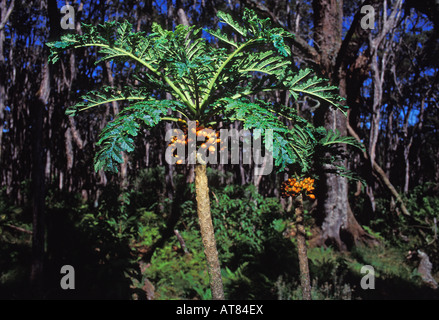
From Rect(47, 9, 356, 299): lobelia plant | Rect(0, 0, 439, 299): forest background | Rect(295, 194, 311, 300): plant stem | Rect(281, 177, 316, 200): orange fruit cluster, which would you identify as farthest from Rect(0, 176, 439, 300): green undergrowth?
Rect(47, 9, 356, 299): lobelia plant

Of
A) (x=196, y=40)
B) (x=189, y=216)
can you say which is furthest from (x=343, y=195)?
(x=196, y=40)

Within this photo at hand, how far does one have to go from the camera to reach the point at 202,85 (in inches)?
77.5

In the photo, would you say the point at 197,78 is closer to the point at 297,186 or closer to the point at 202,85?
the point at 202,85

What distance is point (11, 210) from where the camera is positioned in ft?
28.4

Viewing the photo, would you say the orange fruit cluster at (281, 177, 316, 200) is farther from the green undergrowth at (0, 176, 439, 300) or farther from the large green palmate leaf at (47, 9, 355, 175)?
the green undergrowth at (0, 176, 439, 300)

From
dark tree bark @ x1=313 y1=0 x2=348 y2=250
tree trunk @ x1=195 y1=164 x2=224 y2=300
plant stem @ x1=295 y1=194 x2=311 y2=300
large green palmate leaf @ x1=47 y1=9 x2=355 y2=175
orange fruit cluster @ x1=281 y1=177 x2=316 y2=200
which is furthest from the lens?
dark tree bark @ x1=313 y1=0 x2=348 y2=250

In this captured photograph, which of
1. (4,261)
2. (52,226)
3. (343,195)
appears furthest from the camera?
(343,195)

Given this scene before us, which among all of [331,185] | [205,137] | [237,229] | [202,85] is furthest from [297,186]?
[331,185]

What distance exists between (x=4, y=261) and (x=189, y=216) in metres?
4.18

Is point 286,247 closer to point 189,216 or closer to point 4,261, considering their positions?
point 189,216

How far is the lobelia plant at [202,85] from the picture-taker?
1681mm

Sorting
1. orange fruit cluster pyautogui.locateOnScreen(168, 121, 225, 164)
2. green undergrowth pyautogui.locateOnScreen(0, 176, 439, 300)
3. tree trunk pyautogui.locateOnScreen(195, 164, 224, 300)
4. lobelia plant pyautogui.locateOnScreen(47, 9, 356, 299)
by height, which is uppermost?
lobelia plant pyautogui.locateOnScreen(47, 9, 356, 299)

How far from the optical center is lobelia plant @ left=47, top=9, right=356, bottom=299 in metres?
1.68

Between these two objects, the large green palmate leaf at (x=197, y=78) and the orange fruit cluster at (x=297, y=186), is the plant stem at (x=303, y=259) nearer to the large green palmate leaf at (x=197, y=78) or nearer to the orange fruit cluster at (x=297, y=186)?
the orange fruit cluster at (x=297, y=186)
